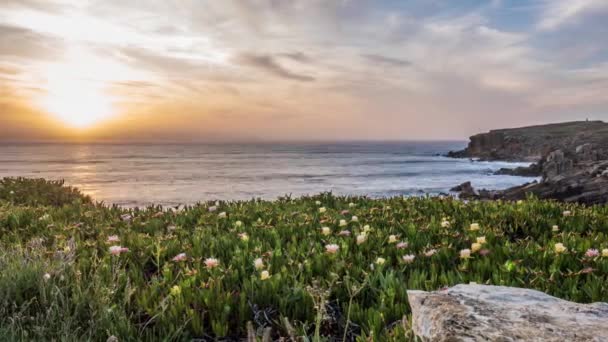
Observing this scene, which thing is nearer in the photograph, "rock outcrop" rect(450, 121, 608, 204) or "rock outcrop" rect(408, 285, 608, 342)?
"rock outcrop" rect(408, 285, 608, 342)

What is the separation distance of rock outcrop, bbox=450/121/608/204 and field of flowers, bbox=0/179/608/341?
14.0ft

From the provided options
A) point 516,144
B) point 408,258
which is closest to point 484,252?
point 408,258

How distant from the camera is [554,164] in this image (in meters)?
45.4

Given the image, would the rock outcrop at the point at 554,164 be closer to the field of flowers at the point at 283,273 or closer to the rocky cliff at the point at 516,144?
the rocky cliff at the point at 516,144

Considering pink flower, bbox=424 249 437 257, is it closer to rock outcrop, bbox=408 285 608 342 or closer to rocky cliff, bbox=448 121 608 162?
rock outcrop, bbox=408 285 608 342

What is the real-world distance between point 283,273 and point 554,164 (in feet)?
160

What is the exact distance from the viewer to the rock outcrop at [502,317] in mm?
1988

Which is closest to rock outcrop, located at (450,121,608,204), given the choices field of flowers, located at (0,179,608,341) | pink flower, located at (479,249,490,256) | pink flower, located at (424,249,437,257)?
field of flowers, located at (0,179,608,341)

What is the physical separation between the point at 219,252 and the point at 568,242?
3699mm

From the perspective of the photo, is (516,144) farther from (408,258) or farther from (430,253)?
(408,258)

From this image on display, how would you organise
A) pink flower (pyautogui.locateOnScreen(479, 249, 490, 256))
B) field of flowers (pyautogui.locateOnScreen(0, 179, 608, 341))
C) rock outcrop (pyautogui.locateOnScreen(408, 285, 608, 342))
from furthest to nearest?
pink flower (pyautogui.locateOnScreen(479, 249, 490, 256))
field of flowers (pyautogui.locateOnScreen(0, 179, 608, 341))
rock outcrop (pyautogui.locateOnScreen(408, 285, 608, 342))

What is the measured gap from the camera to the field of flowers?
3123mm

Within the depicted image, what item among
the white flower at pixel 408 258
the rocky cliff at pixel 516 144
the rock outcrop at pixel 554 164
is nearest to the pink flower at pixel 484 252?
the white flower at pixel 408 258

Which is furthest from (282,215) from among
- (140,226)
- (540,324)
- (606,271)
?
(540,324)
